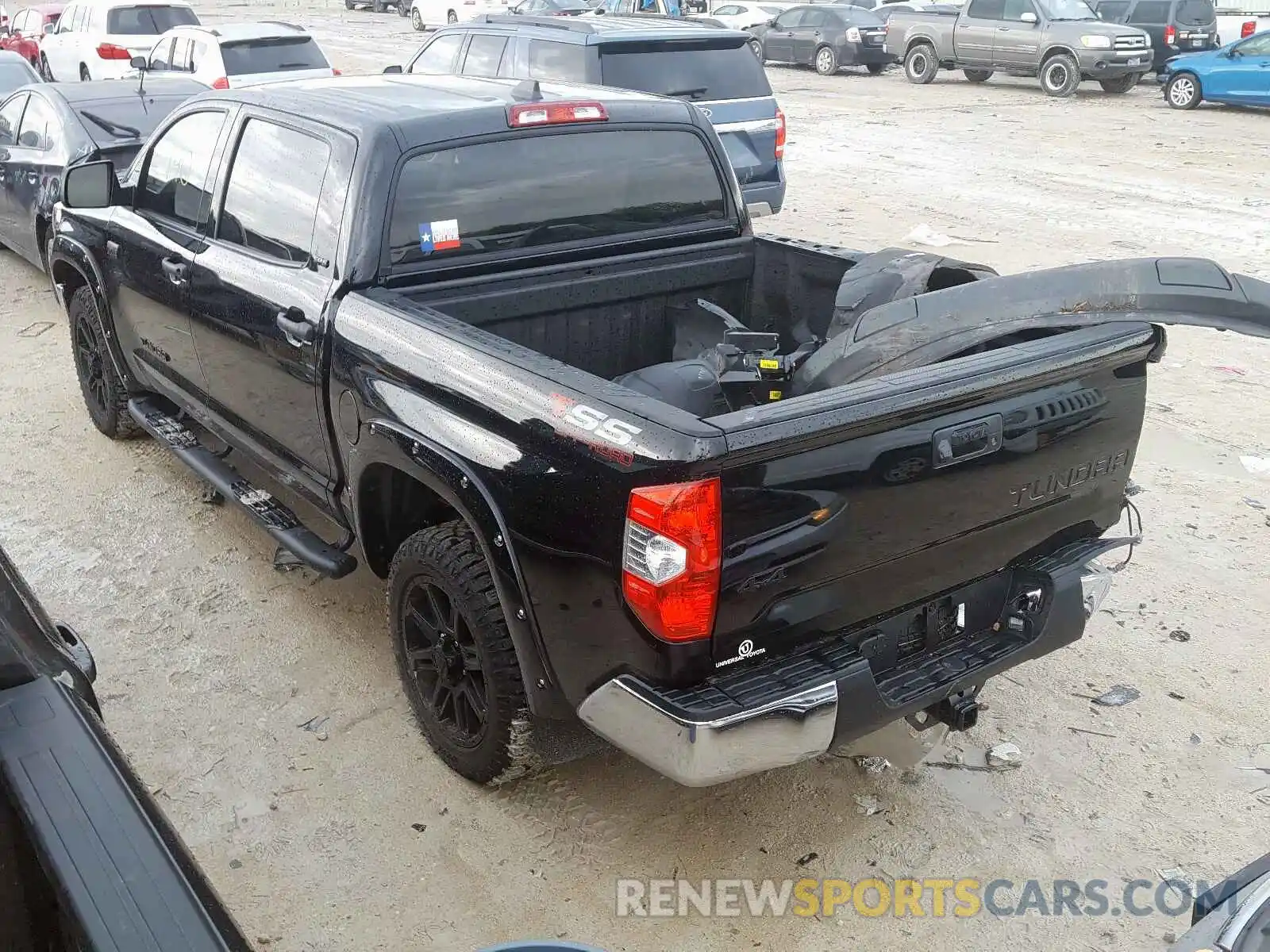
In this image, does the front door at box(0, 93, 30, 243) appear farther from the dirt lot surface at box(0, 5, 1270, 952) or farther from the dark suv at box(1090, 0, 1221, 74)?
the dark suv at box(1090, 0, 1221, 74)

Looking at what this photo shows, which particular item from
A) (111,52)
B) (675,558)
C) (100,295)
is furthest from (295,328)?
(111,52)

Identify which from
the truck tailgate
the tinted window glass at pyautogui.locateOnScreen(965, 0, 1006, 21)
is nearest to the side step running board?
the truck tailgate

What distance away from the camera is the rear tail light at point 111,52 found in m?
16.1

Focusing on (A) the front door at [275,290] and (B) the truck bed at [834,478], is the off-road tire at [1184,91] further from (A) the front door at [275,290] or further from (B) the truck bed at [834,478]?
(A) the front door at [275,290]

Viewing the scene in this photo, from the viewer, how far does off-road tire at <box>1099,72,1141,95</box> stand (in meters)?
20.0

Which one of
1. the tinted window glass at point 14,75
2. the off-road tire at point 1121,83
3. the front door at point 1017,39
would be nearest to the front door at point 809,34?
the front door at point 1017,39

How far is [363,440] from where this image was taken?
3652 millimetres

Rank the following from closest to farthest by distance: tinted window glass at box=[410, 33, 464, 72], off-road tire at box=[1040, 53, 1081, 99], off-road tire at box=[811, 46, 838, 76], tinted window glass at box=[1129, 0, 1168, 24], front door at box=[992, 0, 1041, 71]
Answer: tinted window glass at box=[410, 33, 464, 72], off-road tire at box=[1040, 53, 1081, 99], front door at box=[992, 0, 1041, 71], tinted window glass at box=[1129, 0, 1168, 24], off-road tire at box=[811, 46, 838, 76]

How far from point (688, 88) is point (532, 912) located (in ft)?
25.0

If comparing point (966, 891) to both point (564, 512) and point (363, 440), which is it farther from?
point (363, 440)

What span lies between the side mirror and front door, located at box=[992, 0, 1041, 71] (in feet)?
61.8

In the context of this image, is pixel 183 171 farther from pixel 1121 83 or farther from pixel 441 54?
pixel 1121 83

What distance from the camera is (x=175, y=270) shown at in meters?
4.72

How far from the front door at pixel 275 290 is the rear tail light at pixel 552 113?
62cm
